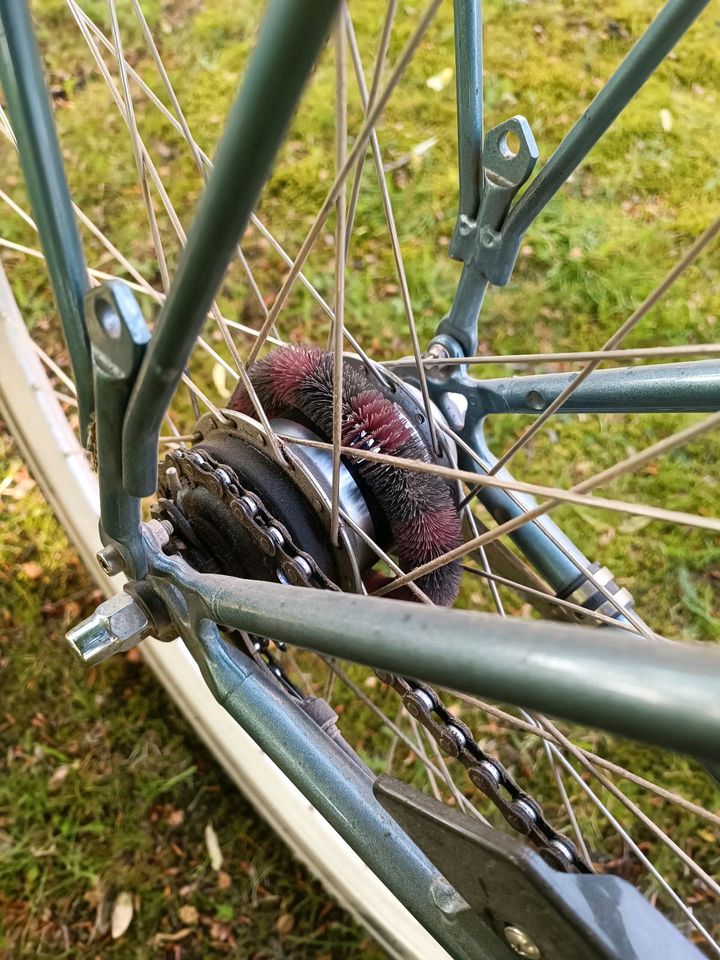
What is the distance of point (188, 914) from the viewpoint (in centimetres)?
97

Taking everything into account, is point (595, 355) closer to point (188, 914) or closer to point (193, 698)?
point (193, 698)

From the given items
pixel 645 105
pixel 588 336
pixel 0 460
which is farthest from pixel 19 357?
pixel 645 105

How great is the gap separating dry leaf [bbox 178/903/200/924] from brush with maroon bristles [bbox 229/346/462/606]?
573 mm

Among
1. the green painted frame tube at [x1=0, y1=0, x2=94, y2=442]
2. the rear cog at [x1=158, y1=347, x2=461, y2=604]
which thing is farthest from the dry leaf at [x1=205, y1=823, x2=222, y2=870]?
the green painted frame tube at [x1=0, y1=0, x2=94, y2=442]

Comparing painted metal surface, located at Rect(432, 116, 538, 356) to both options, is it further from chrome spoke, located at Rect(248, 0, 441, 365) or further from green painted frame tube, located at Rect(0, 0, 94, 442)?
green painted frame tube, located at Rect(0, 0, 94, 442)

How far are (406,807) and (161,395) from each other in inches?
10.0

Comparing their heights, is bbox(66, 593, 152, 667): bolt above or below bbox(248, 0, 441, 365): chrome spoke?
below

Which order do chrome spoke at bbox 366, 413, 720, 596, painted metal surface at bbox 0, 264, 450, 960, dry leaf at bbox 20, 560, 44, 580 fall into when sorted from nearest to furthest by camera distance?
1. chrome spoke at bbox 366, 413, 720, 596
2. painted metal surface at bbox 0, 264, 450, 960
3. dry leaf at bbox 20, 560, 44, 580

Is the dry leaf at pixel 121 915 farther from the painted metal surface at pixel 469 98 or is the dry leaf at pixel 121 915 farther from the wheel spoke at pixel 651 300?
the painted metal surface at pixel 469 98

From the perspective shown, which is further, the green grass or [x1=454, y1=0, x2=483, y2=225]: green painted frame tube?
the green grass

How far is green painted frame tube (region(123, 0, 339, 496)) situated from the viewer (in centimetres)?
28

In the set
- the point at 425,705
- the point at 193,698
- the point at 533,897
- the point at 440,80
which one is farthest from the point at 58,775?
the point at 440,80

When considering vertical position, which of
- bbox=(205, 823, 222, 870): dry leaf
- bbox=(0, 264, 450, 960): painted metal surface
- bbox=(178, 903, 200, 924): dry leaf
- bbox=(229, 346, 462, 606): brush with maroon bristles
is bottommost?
bbox=(178, 903, 200, 924): dry leaf

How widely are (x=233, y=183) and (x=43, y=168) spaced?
0.55 ft
